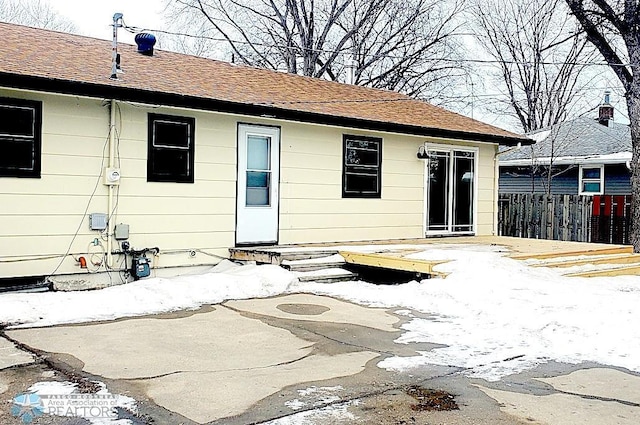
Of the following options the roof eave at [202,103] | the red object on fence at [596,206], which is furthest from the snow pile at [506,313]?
the red object on fence at [596,206]

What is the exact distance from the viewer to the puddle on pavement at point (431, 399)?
4.32 metres

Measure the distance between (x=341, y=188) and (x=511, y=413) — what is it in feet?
25.7

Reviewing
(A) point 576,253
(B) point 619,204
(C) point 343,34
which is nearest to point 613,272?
(A) point 576,253

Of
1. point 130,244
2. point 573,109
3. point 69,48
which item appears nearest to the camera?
point 130,244

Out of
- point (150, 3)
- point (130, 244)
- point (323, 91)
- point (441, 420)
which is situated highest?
point (150, 3)

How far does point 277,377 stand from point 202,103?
18.3 ft

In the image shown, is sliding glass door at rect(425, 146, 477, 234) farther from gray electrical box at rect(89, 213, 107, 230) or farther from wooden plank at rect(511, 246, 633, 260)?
gray electrical box at rect(89, 213, 107, 230)

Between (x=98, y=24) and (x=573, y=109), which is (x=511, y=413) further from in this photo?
(x=98, y=24)

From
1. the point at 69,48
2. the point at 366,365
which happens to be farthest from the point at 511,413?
the point at 69,48

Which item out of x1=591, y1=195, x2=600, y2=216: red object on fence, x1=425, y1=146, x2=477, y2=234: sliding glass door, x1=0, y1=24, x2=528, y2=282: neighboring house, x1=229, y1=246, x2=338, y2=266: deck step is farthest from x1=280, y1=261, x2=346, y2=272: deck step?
x1=591, y1=195, x2=600, y2=216: red object on fence

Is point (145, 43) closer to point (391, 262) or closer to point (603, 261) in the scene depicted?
point (391, 262)

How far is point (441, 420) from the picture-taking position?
4.07 meters

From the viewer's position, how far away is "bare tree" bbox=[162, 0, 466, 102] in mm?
25250

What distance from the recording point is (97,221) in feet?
29.0
